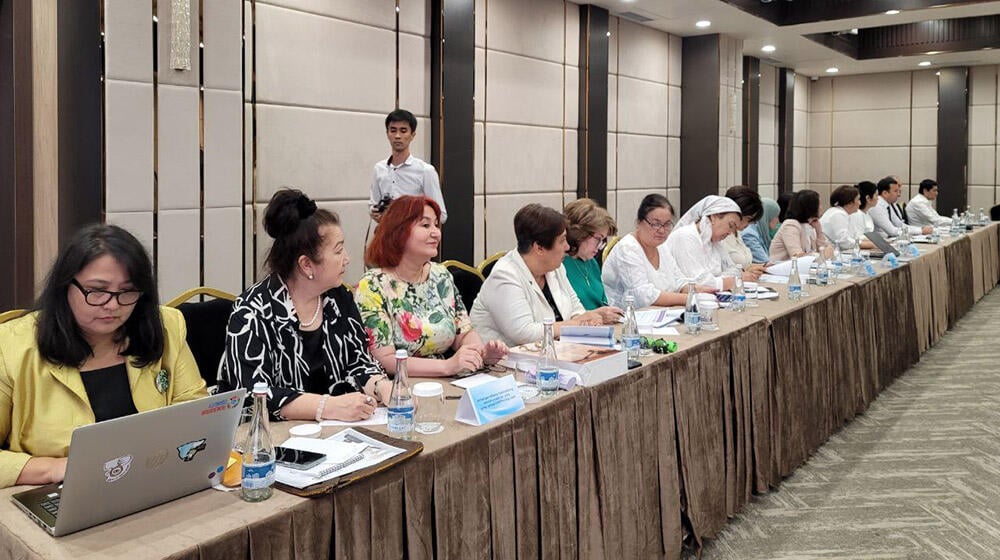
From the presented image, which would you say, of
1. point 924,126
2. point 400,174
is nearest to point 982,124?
point 924,126

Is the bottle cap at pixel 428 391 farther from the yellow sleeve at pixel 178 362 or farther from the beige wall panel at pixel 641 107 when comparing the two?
the beige wall panel at pixel 641 107

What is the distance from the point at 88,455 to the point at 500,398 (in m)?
1.00

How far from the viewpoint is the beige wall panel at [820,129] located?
43.1 ft

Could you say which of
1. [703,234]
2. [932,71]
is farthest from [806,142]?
[703,234]

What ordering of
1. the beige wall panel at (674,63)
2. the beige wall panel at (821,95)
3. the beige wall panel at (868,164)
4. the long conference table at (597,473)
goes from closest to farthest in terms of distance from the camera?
the long conference table at (597,473)
the beige wall panel at (674,63)
the beige wall panel at (868,164)
the beige wall panel at (821,95)

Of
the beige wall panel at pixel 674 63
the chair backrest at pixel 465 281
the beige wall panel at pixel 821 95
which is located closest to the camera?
the chair backrest at pixel 465 281

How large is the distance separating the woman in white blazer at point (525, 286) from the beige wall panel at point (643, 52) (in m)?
5.32

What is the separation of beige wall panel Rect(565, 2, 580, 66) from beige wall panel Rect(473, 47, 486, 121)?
4.04ft

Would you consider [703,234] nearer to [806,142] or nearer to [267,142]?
[267,142]

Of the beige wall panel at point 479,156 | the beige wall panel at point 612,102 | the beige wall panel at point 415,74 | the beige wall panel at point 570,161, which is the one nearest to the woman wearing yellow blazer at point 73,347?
the beige wall panel at point 415,74

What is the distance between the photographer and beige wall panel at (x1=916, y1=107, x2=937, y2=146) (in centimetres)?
1226

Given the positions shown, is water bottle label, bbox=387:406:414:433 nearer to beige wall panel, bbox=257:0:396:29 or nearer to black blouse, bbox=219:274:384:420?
black blouse, bbox=219:274:384:420

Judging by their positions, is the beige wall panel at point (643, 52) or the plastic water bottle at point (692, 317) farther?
the beige wall panel at point (643, 52)

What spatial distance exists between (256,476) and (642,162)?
7.57 meters
